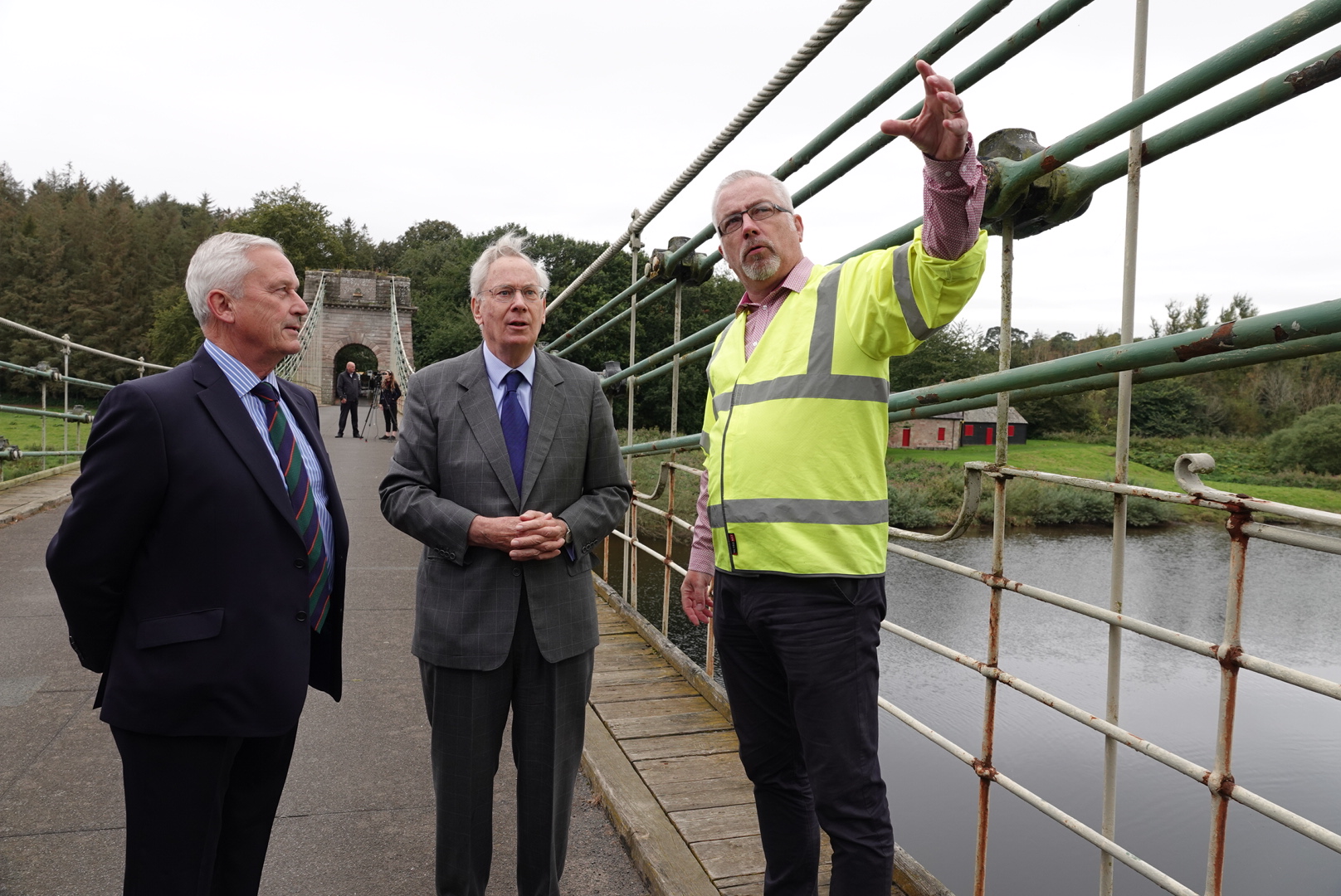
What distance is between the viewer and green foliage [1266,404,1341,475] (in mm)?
1307

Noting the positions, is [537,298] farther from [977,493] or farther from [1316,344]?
[1316,344]

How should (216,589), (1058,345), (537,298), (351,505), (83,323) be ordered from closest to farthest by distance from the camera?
(216,589)
(537,298)
(1058,345)
(351,505)
(83,323)

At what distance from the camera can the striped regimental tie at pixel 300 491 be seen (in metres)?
1.71

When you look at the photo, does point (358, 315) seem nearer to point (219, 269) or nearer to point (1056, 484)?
point (219, 269)

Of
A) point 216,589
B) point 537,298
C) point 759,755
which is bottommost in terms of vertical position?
point 759,755

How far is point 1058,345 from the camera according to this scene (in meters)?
2.36

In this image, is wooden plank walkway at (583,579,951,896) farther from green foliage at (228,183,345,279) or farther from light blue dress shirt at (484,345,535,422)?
green foliage at (228,183,345,279)

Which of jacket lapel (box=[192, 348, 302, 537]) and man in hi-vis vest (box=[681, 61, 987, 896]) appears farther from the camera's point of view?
jacket lapel (box=[192, 348, 302, 537])

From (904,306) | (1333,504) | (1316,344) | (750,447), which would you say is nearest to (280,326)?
(750,447)

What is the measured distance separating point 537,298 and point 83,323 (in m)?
54.9

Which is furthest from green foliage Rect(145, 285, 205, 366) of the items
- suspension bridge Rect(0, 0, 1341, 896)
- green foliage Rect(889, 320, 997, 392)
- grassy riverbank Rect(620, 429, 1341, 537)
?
grassy riverbank Rect(620, 429, 1341, 537)

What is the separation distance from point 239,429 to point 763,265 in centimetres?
101

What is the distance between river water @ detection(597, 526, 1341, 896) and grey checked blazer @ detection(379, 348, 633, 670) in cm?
123

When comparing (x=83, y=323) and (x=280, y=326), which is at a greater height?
(x=83, y=323)
